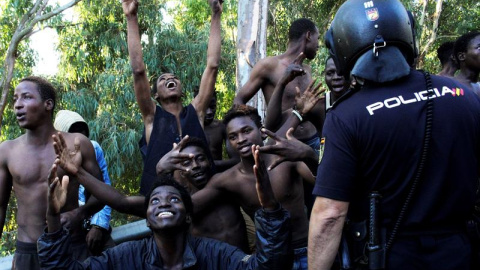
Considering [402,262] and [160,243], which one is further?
[160,243]

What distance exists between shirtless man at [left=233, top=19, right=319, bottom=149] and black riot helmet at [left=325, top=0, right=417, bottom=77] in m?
2.83

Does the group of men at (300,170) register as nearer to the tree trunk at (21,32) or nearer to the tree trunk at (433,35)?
the tree trunk at (21,32)

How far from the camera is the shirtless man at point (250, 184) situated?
444 centimetres

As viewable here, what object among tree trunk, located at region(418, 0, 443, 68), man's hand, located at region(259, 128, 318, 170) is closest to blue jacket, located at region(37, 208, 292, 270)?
man's hand, located at region(259, 128, 318, 170)

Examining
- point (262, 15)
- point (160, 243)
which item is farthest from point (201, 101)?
point (262, 15)

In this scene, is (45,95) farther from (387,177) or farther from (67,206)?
(387,177)

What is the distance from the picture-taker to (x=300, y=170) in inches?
175

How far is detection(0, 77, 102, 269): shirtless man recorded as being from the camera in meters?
4.56

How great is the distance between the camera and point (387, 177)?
2771mm

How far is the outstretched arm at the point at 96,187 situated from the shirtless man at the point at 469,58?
11.0ft

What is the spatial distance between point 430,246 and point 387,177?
38cm

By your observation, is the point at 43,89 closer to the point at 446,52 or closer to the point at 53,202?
the point at 53,202

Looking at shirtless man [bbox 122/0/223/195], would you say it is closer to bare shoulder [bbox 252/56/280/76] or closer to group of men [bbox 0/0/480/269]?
group of men [bbox 0/0/480/269]

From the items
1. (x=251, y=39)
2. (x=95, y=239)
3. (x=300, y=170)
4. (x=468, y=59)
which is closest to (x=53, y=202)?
(x=95, y=239)
